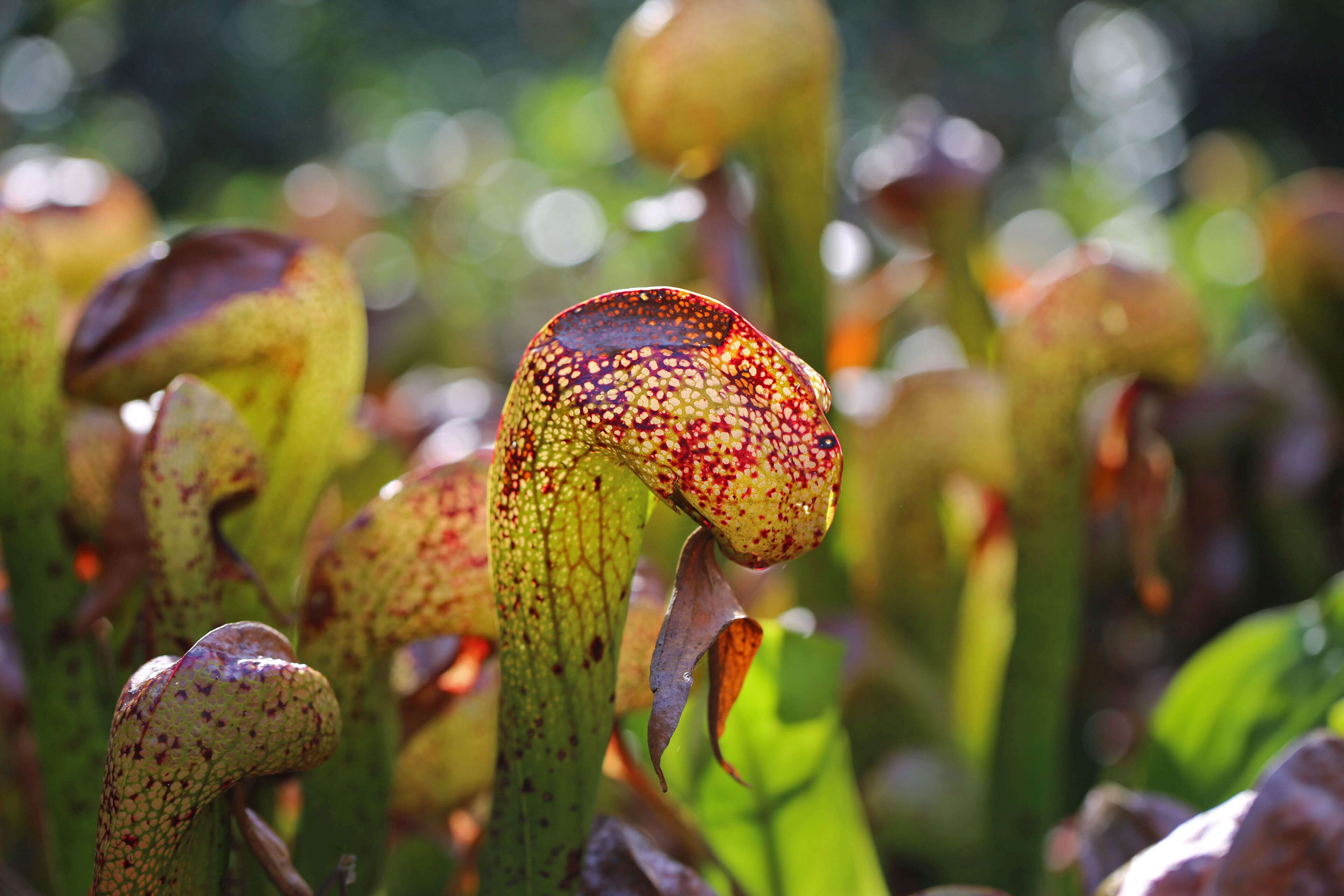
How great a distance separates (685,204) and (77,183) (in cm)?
48

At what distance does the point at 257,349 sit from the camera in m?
0.45

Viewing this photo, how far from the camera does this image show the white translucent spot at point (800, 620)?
55cm

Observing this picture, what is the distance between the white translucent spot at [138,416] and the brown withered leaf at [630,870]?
25 centimetres

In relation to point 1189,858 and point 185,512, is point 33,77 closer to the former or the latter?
point 185,512

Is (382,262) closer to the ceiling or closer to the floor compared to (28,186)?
closer to the floor

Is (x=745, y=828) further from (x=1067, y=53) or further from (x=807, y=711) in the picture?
(x=1067, y=53)

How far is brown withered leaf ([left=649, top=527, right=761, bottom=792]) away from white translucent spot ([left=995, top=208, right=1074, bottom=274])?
1.29 m

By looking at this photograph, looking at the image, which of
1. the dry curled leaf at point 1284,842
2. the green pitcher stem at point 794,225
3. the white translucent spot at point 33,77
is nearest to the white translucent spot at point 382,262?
the green pitcher stem at point 794,225

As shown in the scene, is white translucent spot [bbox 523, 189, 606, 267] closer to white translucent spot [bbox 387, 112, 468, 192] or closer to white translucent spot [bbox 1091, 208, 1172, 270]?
white translucent spot [bbox 387, 112, 468, 192]

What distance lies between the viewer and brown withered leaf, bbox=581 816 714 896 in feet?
1.26

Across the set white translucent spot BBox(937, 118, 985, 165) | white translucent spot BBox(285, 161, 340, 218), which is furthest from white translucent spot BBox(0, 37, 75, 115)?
white translucent spot BBox(937, 118, 985, 165)

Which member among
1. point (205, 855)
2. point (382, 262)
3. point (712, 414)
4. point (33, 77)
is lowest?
point (33, 77)

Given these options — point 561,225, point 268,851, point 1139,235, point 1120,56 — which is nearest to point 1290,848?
point 268,851

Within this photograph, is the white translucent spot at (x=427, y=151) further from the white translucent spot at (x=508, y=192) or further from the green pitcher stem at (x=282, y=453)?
the green pitcher stem at (x=282, y=453)
